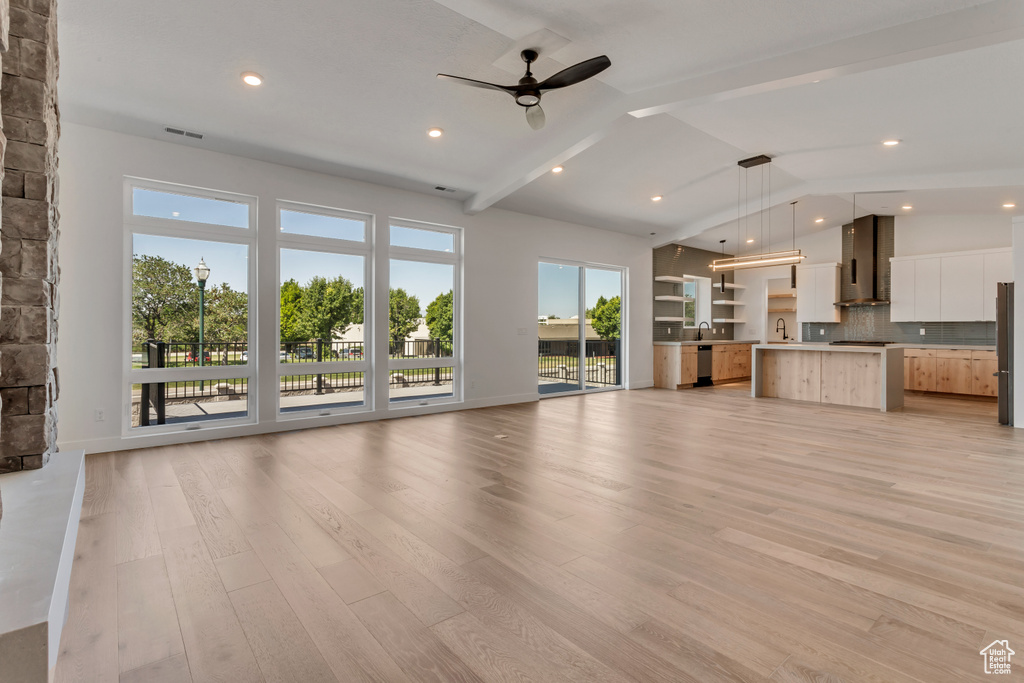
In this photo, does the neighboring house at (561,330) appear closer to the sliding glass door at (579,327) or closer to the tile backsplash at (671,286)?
the sliding glass door at (579,327)

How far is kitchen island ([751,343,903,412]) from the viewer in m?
6.91

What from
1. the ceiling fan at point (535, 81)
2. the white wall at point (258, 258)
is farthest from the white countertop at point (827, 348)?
the ceiling fan at point (535, 81)

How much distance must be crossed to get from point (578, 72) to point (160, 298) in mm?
4582

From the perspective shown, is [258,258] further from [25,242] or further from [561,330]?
[561,330]

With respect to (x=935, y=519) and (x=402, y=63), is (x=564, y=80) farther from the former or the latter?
(x=935, y=519)

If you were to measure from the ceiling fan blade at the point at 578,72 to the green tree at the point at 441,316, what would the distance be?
3.87 metres

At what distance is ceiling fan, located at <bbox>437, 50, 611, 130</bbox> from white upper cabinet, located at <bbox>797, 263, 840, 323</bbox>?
8476 millimetres

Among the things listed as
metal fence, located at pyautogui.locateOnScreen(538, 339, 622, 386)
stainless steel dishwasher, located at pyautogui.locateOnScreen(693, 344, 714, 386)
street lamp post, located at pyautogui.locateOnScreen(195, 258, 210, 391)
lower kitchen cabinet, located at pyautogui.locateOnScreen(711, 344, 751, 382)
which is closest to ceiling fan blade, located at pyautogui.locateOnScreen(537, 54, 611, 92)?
street lamp post, located at pyautogui.locateOnScreen(195, 258, 210, 391)

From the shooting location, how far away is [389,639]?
1786mm

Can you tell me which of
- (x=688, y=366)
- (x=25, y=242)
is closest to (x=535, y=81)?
(x=25, y=242)

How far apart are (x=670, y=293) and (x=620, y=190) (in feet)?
13.4

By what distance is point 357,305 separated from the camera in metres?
6.27

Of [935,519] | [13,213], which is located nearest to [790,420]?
[935,519]

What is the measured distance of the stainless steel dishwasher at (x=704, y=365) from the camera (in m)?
10.1
